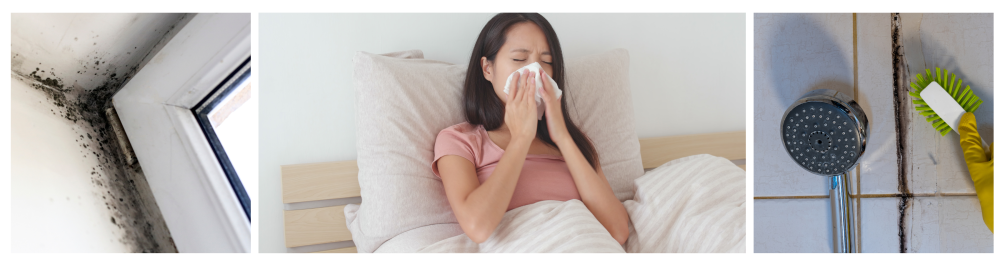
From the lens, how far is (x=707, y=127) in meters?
0.75

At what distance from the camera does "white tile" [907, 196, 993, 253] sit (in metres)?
0.75

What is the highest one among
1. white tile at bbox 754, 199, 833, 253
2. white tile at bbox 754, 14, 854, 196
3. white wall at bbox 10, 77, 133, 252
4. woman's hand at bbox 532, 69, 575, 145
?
white tile at bbox 754, 14, 854, 196

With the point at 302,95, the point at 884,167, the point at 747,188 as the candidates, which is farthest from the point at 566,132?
the point at 884,167

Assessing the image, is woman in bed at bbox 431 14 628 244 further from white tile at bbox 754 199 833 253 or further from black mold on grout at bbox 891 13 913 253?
black mold on grout at bbox 891 13 913 253

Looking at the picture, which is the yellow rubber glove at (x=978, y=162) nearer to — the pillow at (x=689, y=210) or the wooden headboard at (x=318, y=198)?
the pillow at (x=689, y=210)

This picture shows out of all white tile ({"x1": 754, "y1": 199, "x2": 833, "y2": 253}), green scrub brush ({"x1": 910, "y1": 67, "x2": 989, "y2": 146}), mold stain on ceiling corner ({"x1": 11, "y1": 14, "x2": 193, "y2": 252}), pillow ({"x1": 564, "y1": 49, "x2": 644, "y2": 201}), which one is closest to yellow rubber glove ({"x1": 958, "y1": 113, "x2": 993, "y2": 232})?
green scrub brush ({"x1": 910, "y1": 67, "x2": 989, "y2": 146})

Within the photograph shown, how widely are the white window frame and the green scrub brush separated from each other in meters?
1.15

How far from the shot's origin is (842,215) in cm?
71

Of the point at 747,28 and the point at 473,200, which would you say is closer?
the point at 473,200

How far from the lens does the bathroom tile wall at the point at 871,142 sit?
2.40ft

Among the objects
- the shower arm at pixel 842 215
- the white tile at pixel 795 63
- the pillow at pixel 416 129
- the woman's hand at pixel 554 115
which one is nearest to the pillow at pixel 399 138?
the pillow at pixel 416 129

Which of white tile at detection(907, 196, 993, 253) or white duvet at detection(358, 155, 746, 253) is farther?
white tile at detection(907, 196, 993, 253)
